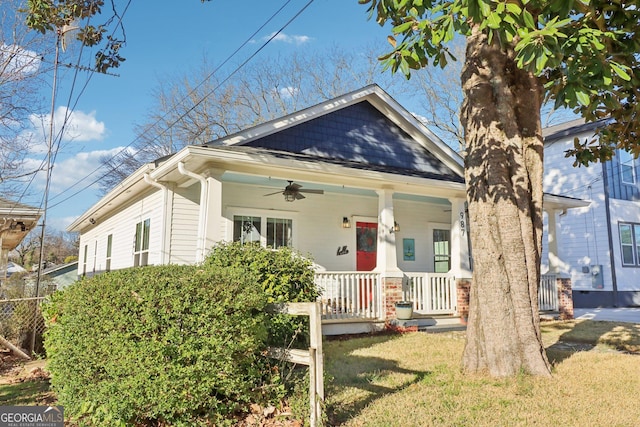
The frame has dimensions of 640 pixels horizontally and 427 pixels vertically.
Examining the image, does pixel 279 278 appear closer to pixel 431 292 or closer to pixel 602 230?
pixel 431 292

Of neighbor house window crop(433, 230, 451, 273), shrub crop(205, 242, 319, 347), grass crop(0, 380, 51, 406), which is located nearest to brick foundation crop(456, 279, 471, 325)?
neighbor house window crop(433, 230, 451, 273)

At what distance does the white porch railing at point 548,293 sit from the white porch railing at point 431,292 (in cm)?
317

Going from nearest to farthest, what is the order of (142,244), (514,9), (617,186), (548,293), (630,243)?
(514,9) < (142,244) < (548,293) < (617,186) < (630,243)

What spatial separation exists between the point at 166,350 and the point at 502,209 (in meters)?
4.27

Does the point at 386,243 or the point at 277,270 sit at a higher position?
the point at 386,243

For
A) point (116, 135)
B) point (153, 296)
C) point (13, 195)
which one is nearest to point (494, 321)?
point (153, 296)

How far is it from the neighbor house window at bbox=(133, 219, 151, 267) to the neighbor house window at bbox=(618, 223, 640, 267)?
16.8 metres

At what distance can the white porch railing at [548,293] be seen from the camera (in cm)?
1227

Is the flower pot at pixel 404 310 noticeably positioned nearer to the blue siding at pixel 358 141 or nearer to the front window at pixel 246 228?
the front window at pixel 246 228

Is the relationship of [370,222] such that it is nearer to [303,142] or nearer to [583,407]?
[303,142]

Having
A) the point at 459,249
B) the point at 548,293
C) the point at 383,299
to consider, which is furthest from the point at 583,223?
the point at 383,299

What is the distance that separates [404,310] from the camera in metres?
9.52

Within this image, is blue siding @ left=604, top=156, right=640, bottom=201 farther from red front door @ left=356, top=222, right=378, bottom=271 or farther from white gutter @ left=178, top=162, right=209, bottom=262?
white gutter @ left=178, top=162, right=209, bottom=262

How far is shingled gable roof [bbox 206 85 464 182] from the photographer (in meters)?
10.3
